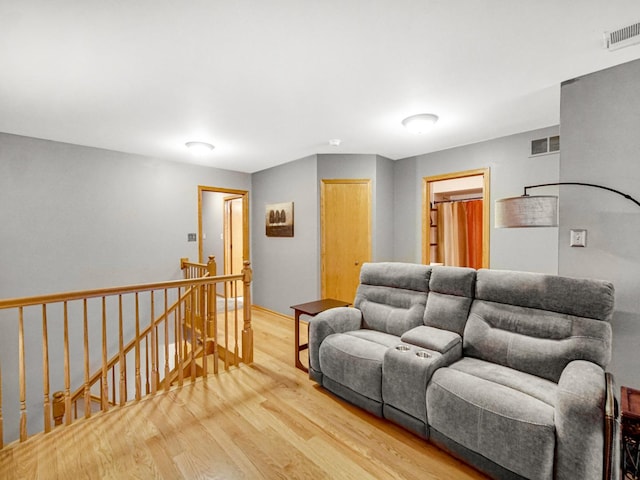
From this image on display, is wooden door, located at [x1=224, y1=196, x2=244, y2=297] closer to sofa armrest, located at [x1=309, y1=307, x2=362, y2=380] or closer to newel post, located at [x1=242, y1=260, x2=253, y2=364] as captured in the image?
newel post, located at [x1=242, y1=260, x2=253, y2=364]

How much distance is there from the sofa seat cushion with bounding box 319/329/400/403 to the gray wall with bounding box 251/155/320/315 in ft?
5.97

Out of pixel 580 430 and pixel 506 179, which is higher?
pixel 506 179

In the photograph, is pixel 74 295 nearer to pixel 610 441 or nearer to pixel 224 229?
pixel 610 441

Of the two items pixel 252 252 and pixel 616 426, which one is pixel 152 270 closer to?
pixel 252 252

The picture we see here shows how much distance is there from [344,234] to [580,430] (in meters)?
3.22

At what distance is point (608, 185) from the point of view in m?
2.14

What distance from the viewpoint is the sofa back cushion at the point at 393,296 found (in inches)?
101

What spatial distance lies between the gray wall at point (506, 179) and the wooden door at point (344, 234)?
0.69 m

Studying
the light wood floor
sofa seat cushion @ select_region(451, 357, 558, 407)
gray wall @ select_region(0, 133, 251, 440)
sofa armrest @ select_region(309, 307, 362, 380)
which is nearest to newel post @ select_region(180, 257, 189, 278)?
gray wall @ select_region(0, 133, 251, 440)

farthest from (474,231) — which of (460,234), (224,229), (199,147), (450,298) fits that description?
(224,229)

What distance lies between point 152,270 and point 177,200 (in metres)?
1.10

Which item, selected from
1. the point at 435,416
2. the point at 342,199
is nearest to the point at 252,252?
the point at 342,199

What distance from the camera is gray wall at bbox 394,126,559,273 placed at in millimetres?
3248

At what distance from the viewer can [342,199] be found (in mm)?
4305
